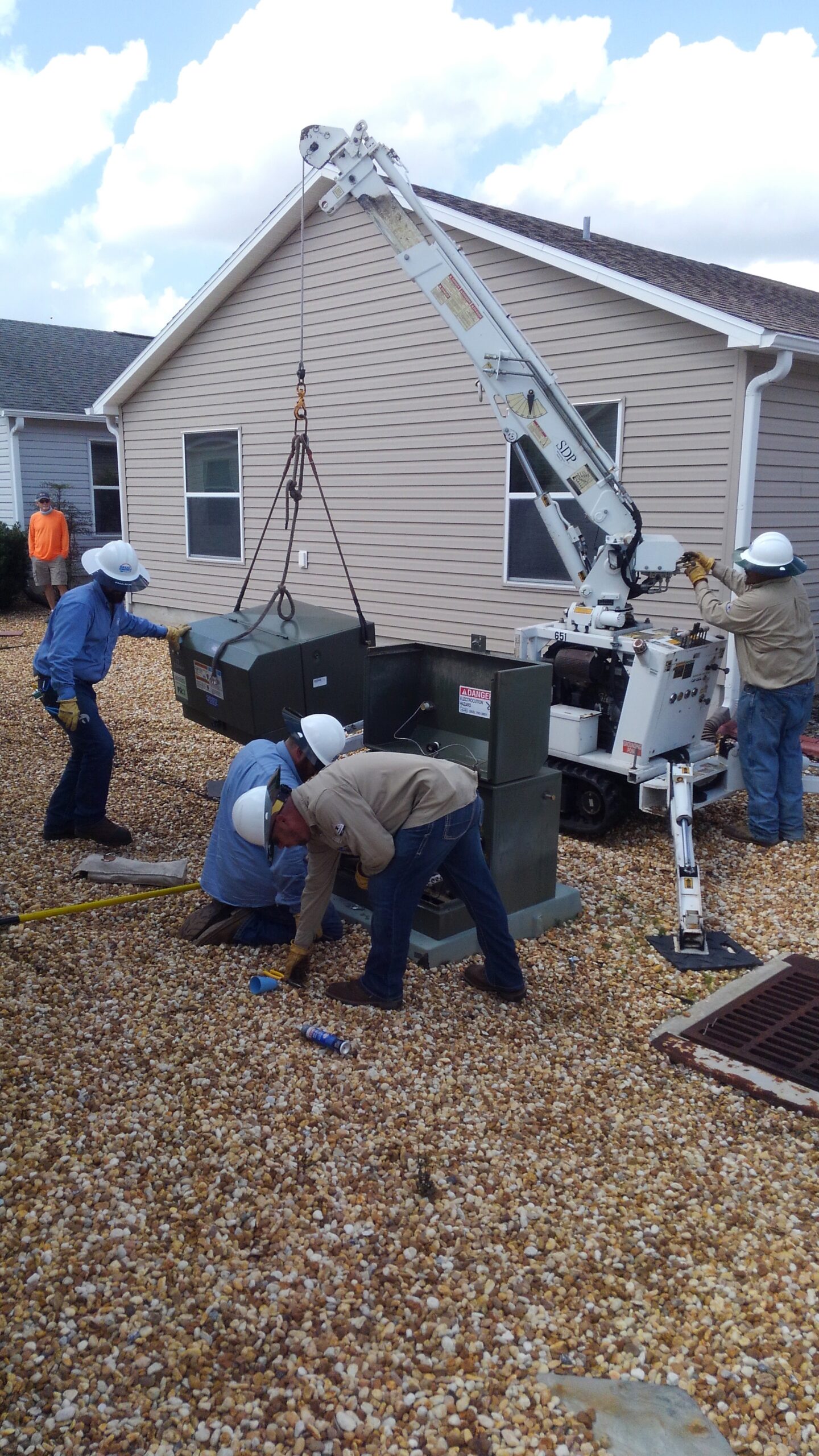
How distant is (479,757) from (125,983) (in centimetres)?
199

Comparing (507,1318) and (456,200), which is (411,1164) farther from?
(456,200)

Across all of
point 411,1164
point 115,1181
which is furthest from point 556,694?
point 115,1181

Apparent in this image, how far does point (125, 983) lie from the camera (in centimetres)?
459

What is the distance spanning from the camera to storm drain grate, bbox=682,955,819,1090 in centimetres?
414

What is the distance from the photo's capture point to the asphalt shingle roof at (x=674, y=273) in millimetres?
8342

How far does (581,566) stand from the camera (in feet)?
22.3

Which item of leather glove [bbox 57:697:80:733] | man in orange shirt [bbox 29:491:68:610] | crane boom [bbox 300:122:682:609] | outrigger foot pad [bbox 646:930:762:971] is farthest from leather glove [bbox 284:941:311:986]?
man in orange shirt [bbox 29:491:68:610]

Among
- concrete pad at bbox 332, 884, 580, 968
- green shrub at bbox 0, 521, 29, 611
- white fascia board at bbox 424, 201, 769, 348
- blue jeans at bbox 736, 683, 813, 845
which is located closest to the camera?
concrete pad at bbox 332, 884, 580, 968

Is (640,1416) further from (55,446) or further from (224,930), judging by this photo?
(55,446)

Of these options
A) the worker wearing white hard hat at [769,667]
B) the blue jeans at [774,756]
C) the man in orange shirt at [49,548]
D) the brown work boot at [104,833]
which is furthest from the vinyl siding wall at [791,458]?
the man in orange shirt at [49,548]

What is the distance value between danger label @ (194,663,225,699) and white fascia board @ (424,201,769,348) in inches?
178

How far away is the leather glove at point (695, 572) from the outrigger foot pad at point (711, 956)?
2273 mm

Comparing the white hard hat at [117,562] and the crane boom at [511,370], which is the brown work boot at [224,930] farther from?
the crane boom at [511,370]

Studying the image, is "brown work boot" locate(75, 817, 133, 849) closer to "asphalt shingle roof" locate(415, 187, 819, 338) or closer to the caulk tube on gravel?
the caulk tube on gravel
